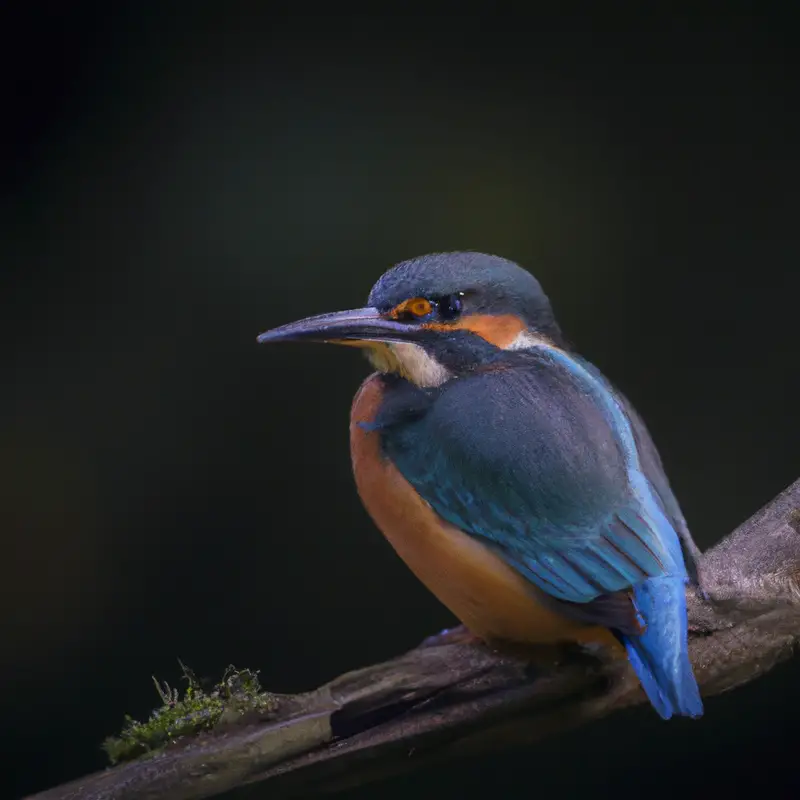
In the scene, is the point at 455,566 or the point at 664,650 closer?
the point at 664,650

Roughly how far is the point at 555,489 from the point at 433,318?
0.34 metres

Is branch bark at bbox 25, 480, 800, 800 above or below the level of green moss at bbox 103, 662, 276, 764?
below

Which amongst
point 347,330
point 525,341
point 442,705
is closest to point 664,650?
point 442,705

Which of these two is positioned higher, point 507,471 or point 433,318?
point 433,318

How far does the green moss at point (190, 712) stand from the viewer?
1.78 m

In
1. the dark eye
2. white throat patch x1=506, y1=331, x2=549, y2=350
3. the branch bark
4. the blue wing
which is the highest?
the dark eye

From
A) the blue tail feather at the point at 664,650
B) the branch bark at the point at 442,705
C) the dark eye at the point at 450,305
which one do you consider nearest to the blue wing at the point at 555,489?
the blue tail feather at the point at 664,650

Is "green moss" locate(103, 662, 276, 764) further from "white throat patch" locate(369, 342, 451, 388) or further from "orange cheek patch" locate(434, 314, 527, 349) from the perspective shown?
"orange cheek patch" locate(434, 314, 527, 349)

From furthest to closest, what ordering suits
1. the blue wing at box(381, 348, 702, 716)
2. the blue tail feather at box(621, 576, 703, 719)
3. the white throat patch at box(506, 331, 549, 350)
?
the white throat patch at box(506, 331, 549, 350) < the blue wing at box(381, 348, 702, 716) < the blue tail feather at box(621, 576, 703, 719)

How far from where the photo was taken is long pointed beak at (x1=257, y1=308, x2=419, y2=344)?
A: 5.91ft

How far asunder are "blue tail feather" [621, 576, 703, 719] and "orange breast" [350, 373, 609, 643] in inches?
4.9

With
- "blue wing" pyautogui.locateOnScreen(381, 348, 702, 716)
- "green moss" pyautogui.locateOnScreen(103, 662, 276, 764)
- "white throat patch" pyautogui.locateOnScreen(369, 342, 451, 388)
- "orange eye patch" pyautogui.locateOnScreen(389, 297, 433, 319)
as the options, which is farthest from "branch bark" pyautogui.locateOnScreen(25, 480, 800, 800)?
"orange eye patch" pyautogui.locateOnScreen(389, 297, 433, 319)

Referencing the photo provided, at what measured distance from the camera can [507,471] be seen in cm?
172

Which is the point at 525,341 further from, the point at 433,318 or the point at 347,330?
the point at 347,330
